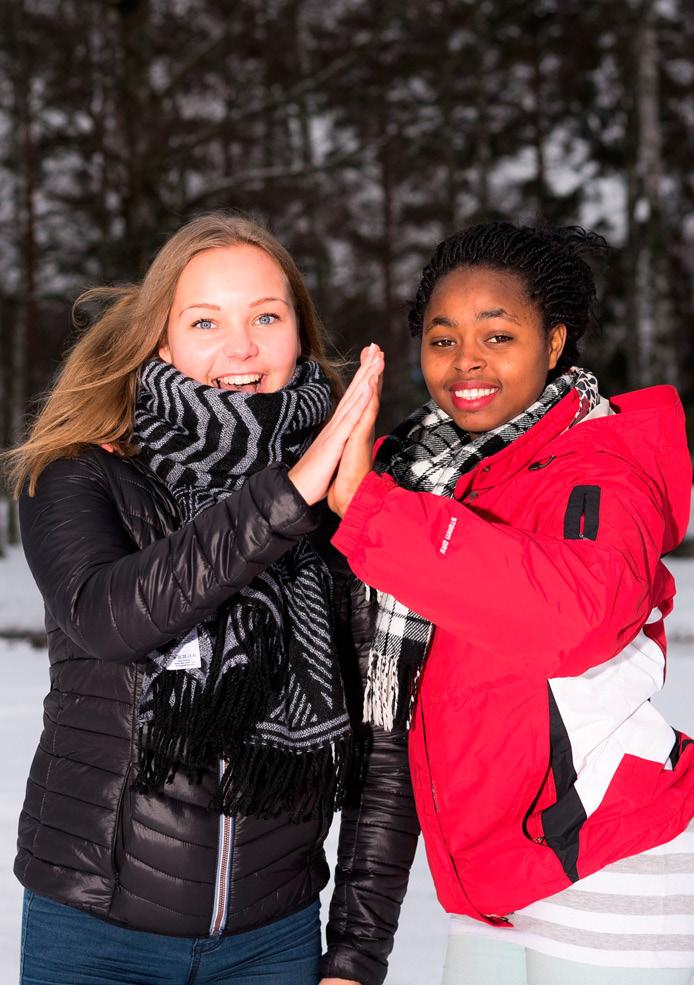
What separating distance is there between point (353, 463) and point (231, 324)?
48cm

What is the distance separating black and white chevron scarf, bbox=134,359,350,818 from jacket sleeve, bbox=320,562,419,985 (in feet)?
0.47

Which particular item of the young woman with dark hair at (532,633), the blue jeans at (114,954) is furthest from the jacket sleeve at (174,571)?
the blue jeans at (114,954)

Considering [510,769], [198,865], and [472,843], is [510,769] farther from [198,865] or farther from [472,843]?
[198,865]

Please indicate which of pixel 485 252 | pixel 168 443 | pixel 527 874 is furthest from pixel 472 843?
pixel 485 252

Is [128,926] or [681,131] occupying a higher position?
[681,131]

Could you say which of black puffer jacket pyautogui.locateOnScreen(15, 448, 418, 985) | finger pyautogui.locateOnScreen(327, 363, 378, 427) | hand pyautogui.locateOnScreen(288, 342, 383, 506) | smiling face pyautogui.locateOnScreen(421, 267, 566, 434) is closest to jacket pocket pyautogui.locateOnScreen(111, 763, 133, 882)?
black puffer jacket pyautogui.locateOnScreen(15, 448, 418, 985)

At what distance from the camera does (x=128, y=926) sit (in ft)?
6.40

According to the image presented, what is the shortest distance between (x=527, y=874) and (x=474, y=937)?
237mm

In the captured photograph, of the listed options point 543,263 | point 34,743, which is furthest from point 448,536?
point 34,743

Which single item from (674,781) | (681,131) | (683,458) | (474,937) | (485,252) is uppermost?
(681,131)

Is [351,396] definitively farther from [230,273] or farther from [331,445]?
[230,273]

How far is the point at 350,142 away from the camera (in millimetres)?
18562

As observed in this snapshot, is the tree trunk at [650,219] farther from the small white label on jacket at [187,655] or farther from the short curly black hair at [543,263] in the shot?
the small white label on jacket at [187,655]

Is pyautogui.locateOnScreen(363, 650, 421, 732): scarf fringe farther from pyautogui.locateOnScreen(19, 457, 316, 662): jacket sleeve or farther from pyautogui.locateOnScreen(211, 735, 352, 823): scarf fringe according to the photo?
pyautogui.locateOnScreen(19, 457, 316, 662): jacket sleeve
